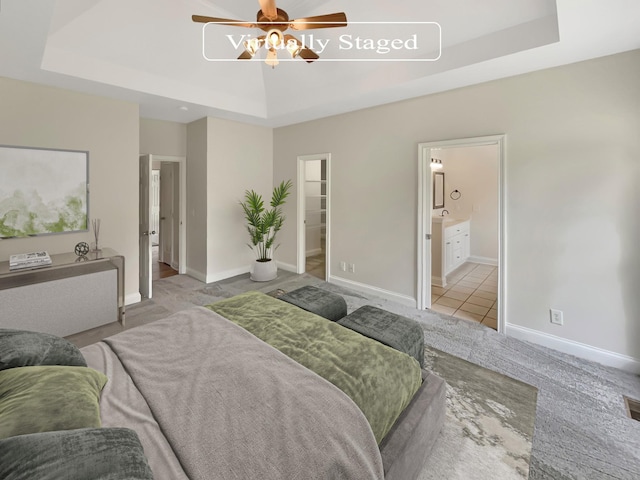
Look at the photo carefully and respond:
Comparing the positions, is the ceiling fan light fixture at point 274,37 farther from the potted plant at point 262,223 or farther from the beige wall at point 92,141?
the potted plant at point 262,223

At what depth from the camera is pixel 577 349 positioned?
8.64ft

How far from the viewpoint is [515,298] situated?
2.97 meters

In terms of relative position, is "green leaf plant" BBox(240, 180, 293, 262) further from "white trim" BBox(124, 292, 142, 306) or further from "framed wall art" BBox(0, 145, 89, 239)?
"framed wall art" BBox(0, 145, 89, 239)

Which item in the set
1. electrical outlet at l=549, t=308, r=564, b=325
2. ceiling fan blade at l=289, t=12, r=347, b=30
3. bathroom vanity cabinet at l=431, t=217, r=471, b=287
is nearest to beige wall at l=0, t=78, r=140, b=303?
ceiling fan blade at l=289, t=12, r=347, b=30

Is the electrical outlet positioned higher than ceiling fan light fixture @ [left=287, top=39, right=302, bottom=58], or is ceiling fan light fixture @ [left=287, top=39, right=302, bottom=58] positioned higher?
ceiling fan light fixture @ [left=287, top=39, right=302, bottom=58]

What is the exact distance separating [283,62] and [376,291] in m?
Answer: 3.29

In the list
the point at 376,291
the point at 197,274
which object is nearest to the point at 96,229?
the point at 197,274

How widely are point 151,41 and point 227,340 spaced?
3.26 m

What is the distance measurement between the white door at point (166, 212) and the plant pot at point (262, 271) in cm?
200

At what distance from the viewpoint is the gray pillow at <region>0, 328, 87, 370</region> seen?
1205 mm

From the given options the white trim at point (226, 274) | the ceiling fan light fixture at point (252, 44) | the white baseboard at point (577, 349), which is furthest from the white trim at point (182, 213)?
the white baseboard at point (577, 349)

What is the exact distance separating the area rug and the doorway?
12.5 ft

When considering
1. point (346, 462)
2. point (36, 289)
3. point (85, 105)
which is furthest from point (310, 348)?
point (85, 105)

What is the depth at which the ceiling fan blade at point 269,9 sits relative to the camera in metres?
1.97
